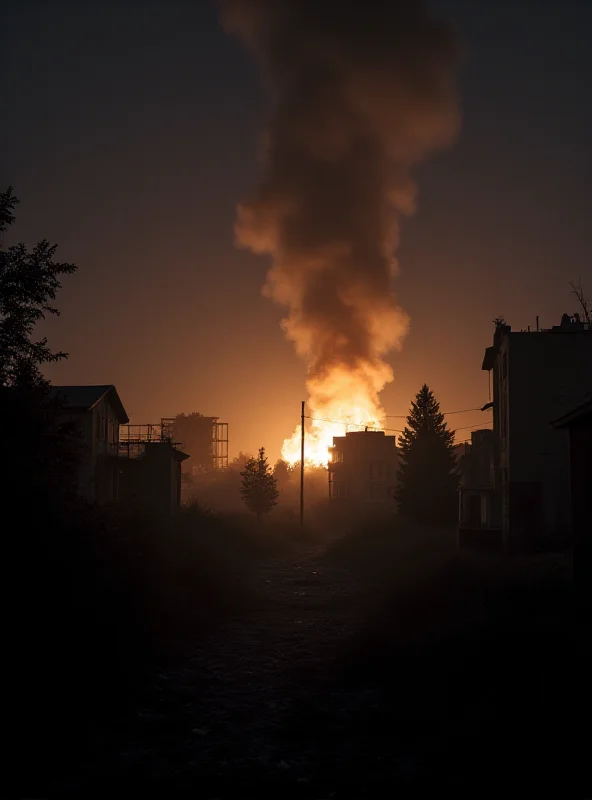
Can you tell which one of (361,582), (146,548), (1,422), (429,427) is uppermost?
(429,427)

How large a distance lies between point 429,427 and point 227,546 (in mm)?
17408

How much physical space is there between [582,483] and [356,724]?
894 cm

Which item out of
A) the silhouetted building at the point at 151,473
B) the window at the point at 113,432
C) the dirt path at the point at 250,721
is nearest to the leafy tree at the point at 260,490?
the silhouetted building at the point at 151,473

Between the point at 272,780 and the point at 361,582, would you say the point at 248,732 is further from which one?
the point at 361,582

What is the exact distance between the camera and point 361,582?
85.8 ft

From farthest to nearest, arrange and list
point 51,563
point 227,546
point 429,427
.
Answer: point 429,427 → point 227,546 → point 51,563

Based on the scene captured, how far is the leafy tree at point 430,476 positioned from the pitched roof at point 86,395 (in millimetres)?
19642

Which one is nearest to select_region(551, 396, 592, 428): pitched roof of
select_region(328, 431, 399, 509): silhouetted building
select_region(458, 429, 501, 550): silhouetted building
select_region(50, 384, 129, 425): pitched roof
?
select_region(458, 429, 501, 550): silhouetted building

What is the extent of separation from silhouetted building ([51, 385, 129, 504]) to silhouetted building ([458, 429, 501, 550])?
735 inches

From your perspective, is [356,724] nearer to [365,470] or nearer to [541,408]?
[541,408]

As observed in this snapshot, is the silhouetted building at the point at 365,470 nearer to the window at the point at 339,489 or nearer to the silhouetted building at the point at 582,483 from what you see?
the window at the point at 339,489

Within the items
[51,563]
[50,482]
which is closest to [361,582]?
[50,482]

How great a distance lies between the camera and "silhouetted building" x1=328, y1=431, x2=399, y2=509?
70438mm

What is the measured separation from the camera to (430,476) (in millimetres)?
42906
